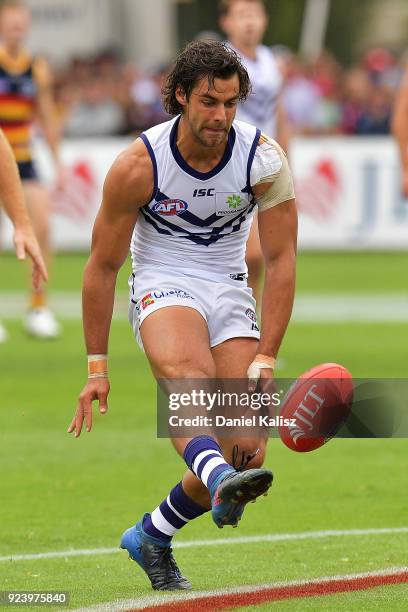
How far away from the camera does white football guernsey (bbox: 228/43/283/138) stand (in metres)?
11.4

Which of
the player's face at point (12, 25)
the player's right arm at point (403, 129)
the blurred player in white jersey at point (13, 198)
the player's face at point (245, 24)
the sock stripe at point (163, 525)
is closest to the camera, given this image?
the sock stripe at point (163, 525)

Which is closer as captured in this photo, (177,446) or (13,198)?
(177,446)

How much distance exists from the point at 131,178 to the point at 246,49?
218 inches

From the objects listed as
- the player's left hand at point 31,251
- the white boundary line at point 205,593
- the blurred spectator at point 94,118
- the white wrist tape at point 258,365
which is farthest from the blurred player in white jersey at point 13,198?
the blurred spectator at point 94,118

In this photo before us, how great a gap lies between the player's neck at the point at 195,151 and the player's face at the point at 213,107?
3.8 inches

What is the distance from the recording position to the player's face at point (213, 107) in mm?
5965

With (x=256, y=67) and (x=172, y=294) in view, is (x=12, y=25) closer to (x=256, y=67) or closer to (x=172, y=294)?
(x=256, y=67)

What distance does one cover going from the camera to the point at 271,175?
6211 mm

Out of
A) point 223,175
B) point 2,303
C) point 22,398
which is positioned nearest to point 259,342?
point 223,175

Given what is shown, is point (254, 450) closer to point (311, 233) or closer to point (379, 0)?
point (311, 233)

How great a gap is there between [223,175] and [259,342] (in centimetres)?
69

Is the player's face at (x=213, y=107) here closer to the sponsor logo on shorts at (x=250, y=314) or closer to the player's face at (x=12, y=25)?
the sponsor logo on shorts at (x=250, y=314)

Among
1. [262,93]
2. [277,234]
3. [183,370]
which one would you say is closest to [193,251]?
[277,234]

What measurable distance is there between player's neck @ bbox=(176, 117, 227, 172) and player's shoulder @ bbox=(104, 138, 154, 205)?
15 cm
